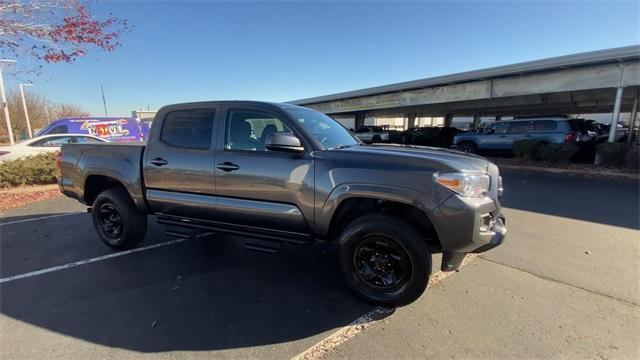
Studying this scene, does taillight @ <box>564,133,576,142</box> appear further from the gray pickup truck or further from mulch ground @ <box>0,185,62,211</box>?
mulch ground @ <box>0,185,62,211</box>

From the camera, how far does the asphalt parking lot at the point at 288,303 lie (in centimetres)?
257

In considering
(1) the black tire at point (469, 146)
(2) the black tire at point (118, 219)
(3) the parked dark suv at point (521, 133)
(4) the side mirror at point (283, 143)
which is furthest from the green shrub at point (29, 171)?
(3) the parked dark suv at point (521, 133)

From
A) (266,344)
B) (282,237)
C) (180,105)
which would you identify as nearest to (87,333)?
(266,344)

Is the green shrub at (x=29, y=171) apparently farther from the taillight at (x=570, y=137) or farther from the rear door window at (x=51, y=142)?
the taillight at (x=570, y=137)

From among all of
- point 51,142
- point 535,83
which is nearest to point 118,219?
point 51,142

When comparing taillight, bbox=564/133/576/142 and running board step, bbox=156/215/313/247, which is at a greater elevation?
taillight, bbox=564/133/576/142

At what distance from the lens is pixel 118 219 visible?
15.0 feet

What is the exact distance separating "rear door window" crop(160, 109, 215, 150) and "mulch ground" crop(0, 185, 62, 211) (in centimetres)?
605

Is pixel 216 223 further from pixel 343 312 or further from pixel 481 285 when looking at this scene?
pixel 481 285

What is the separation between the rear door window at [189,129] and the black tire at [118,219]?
43.4 inches

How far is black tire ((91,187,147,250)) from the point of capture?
14.6 feet

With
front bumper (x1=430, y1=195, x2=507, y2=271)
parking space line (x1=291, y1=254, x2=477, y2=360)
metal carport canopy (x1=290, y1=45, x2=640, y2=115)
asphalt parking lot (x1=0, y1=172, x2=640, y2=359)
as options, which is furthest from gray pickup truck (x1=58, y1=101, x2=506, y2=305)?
metal carport canopy (x1=290, y1=45, x2=640, y2=115)

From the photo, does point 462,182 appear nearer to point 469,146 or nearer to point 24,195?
point 24,195

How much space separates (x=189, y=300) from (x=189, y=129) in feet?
6.57
